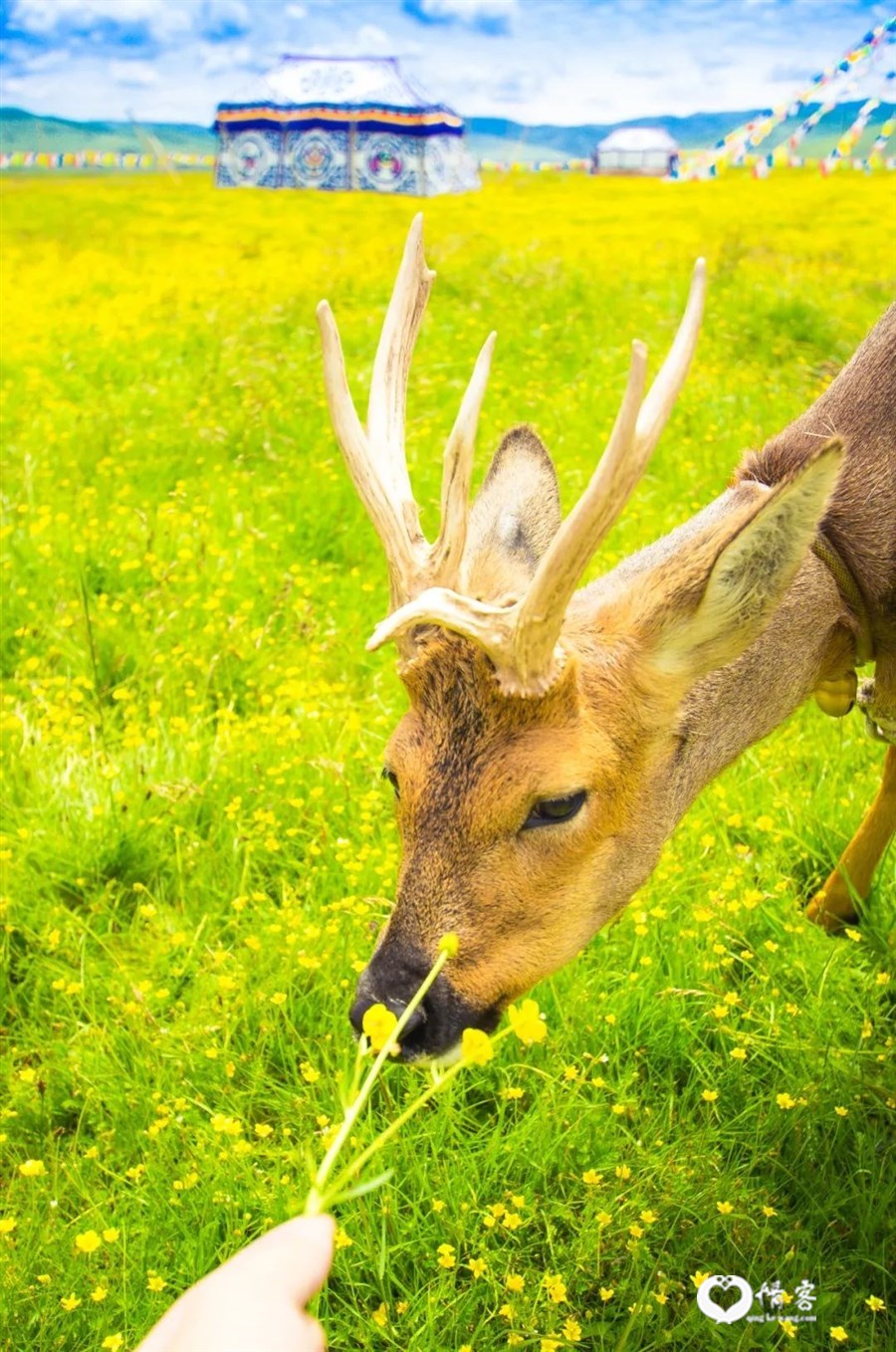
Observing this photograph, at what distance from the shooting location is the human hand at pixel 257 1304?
0.84 m

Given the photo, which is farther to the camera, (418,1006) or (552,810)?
(552,810)

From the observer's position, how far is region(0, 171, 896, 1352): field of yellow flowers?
8.25 feet

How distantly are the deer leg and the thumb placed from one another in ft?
9.09

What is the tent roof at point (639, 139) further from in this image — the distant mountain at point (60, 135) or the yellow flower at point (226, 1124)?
the yellow flower at point (226, 1124)

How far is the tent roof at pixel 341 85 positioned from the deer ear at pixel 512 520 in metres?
14.2

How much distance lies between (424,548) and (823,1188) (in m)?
1.71

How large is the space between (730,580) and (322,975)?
1635 mm

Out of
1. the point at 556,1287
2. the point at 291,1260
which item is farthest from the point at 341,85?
the point at 291,1260

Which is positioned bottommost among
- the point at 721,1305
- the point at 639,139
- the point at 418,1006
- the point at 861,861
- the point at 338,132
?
the point at 721,1305

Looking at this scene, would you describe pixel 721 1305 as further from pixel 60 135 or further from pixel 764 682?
pixel 60 135

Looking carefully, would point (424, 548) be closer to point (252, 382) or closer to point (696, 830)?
point (696, 830)

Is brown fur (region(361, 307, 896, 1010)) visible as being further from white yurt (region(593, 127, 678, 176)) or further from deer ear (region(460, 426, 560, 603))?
white yurt (region(593, 127, 678, 176))

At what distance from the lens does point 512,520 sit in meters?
2.82

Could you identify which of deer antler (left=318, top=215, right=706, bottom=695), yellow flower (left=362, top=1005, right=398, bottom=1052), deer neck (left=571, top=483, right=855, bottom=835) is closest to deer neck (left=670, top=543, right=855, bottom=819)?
deer neck (left=571, top=483, right=855, bottom=835)
